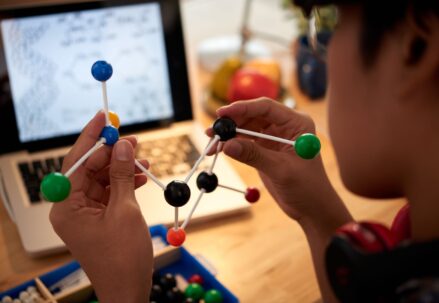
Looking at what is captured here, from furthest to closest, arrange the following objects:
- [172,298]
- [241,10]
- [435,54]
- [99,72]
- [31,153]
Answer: [241,10], [31,153], [172,298], [99,72], [435,54]

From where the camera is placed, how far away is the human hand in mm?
568

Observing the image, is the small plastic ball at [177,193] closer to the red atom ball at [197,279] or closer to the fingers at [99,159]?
the fingers at [99,159]

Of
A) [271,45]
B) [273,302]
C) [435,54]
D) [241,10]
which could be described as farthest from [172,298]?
[241,10]

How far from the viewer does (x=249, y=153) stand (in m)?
0.61

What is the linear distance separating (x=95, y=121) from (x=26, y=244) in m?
0.31

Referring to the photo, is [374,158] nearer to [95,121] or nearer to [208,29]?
[95,121]

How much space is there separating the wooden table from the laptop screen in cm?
18

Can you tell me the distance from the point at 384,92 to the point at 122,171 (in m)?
0.29

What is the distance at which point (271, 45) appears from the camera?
5.12 feet

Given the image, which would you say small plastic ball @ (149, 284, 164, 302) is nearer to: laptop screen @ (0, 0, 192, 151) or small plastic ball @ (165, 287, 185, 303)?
small plastic ball @ (165, 287, 185, 303)

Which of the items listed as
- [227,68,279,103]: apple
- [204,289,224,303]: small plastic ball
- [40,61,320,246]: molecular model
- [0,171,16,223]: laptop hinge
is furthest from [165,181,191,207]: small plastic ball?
[227,68,279,103]: apple

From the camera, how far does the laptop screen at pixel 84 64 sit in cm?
93

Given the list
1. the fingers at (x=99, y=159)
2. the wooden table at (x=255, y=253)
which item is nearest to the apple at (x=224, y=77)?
the wooden table at (x=255, y=253)

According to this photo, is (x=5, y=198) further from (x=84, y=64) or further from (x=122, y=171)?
(x=122, y=171)
